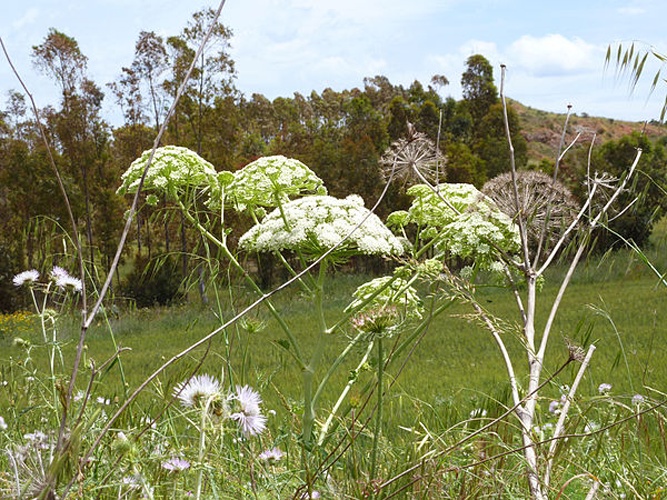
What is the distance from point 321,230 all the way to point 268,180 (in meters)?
0.40

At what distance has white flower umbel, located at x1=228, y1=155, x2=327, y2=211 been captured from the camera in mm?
2875

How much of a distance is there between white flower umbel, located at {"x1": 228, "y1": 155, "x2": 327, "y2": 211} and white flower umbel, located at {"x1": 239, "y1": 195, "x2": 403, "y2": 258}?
0.12 meters

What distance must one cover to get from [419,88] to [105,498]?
28.6 meters

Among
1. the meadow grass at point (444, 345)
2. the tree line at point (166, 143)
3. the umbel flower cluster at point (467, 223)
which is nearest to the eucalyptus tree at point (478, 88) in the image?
the tree line at point (166, 143)

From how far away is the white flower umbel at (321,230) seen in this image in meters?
2.59

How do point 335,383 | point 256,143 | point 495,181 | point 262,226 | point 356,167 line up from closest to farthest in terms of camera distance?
point 495,181 < point 262,226 < point 335,383 < point 356,167 < point 256,143

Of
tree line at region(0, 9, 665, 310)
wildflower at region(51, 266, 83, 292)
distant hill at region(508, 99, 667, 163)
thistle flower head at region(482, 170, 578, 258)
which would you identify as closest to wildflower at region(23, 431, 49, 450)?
wildflower at region(51, 266, 83, 292)

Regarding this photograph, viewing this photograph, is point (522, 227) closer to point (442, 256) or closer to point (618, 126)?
point (442, 256)

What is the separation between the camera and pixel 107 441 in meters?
1.92

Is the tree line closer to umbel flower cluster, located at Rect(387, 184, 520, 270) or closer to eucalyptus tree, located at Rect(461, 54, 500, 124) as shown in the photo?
eucalyptus tree, located at Rect(461, 54, 500, 124)

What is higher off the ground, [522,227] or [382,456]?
[522,227]

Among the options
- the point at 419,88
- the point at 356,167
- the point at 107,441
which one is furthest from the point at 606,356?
the point at 419,88

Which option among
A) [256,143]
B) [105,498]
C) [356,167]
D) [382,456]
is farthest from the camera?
[256,143]

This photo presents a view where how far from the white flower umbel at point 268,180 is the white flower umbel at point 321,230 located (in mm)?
123
